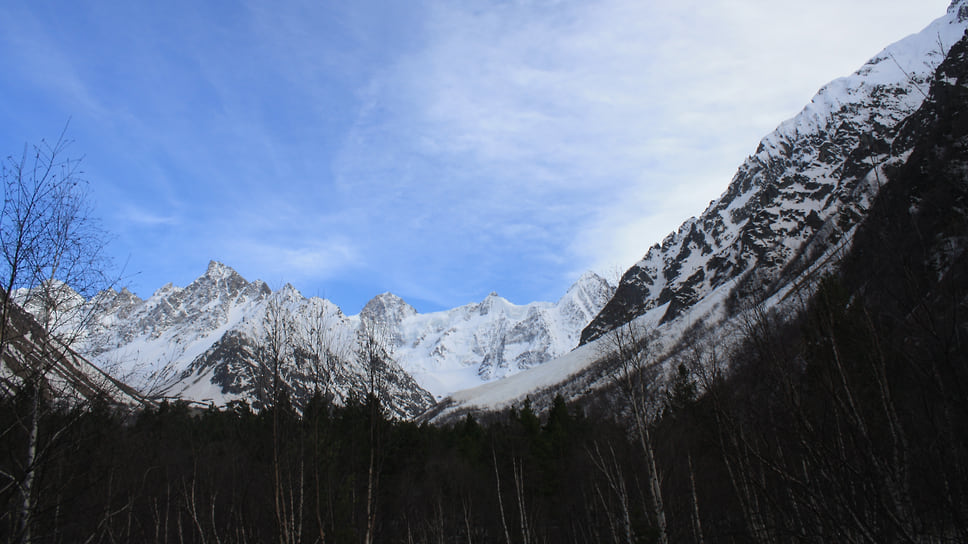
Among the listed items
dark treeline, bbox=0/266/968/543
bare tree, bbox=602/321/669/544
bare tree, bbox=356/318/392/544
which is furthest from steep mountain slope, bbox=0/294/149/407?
bare tree, bbox=602/321/669/544

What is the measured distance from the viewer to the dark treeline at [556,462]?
5566mm

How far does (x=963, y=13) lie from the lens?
5463 inches

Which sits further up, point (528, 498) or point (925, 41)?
point (925, 41)

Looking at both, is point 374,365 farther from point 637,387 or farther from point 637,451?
point 637,451

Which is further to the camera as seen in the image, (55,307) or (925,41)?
(925,41)

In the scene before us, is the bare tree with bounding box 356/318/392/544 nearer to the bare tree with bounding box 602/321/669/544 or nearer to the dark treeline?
the dark treeline

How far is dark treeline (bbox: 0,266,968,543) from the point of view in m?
5.57

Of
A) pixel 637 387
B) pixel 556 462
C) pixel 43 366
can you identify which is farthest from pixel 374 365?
pixel 556 462

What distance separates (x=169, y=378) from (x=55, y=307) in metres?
1.66

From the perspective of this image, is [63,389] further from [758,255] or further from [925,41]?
[925,41]

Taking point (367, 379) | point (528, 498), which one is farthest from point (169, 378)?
point (528, 498)

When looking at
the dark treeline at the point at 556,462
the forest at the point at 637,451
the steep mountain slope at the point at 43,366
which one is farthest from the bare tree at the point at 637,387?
the steep mountain slope at the point at 43,366

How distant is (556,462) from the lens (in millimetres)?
29203

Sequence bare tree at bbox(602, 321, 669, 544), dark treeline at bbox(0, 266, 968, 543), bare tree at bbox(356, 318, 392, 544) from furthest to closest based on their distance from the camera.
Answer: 1. bare tree at bbox(602, 321, 669, 544)
2. bare tree at bbox(356, 318, 392, 544)
3. dark treeline at bbox(0, 266, 968, 543)
